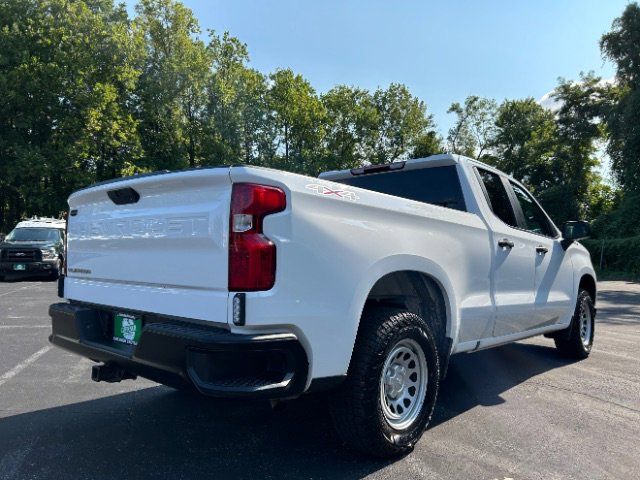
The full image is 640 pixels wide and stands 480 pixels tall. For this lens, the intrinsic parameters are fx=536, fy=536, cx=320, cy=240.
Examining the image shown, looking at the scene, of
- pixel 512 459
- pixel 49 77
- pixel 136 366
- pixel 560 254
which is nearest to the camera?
pixel 136 366

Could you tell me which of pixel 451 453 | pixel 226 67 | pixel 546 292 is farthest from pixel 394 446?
pixel 226 67

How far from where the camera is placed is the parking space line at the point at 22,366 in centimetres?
492

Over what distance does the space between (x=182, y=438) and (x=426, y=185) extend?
2.66 m

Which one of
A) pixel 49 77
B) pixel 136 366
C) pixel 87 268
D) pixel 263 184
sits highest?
pixel 49 77

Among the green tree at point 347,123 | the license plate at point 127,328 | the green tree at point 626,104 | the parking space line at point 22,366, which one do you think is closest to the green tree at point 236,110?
the green tree at point 347,123

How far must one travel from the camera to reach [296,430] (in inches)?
145

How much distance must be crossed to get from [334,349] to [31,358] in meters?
4.39

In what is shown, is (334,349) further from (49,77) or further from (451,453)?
(49,77)

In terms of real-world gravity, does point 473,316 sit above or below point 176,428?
above

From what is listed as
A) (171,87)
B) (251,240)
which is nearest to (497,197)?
(251,240)

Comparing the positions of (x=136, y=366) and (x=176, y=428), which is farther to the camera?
(x=176, y=428)

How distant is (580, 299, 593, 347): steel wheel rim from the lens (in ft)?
19.7

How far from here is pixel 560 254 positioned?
17.8 feet

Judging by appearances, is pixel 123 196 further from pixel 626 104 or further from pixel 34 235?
pixel 626 104
